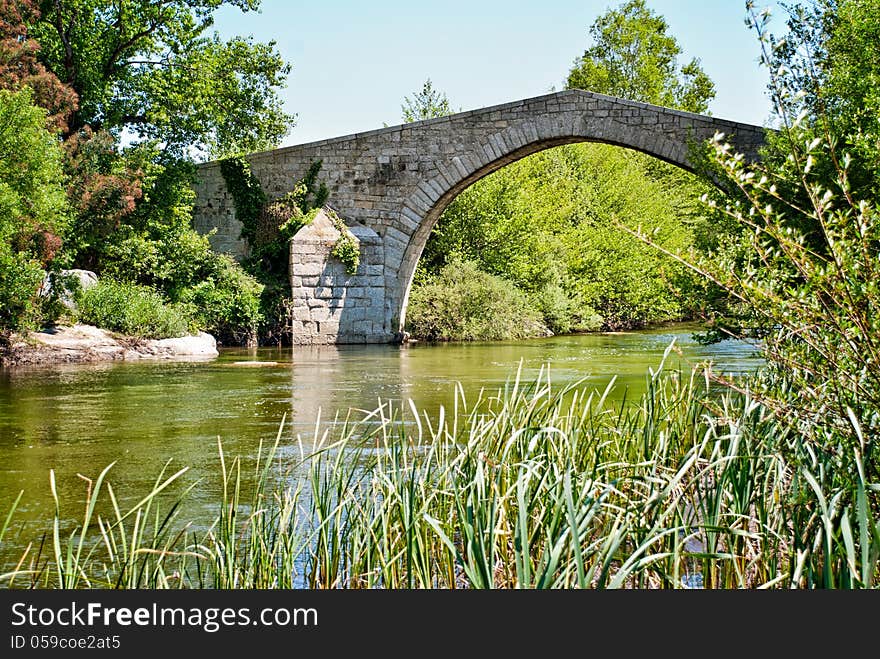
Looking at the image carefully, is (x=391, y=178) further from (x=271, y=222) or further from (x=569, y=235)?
(x=569, y=235)

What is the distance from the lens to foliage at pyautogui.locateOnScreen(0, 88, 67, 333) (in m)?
13.1

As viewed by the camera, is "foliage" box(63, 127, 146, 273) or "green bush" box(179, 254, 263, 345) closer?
"foliage" box(63, 127, 146, 273)

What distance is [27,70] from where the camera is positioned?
51.9ft

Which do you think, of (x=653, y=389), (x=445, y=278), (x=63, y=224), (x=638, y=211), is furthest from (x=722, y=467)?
(x=638, y=211)

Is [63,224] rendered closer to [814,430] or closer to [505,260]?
[505,260]

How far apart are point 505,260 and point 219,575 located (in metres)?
20.5

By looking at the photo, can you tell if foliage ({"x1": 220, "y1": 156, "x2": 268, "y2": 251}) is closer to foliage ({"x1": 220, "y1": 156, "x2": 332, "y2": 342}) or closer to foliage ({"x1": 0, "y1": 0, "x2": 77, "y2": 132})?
foliage ({"x1": 220, "y1": 156, "x2": 332, "y2": 342})

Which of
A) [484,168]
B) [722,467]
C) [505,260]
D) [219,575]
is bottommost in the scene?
[219,575]

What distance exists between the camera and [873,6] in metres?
9.09

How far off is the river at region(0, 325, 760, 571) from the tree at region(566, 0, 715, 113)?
62.9 feet

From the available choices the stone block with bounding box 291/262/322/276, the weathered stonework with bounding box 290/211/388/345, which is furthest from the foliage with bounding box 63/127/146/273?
the weathered stonework with bounding box 290/211/388/345

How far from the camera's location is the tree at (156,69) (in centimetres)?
1741

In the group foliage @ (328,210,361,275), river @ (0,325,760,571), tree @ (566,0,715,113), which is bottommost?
river @ (0,325,760,571)

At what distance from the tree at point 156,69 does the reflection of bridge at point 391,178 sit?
4.35 feet
